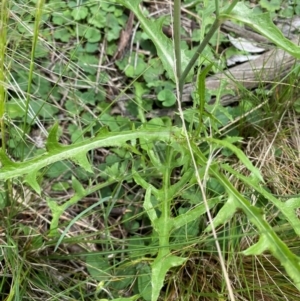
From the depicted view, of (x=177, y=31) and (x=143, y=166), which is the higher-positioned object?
(x=177, y=31)

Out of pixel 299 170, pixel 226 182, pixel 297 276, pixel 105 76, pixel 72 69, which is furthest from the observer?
A: pixel 105 76

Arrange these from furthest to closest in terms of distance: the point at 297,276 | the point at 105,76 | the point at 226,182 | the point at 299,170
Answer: the point at 105,76 → the point at 299,170 → the point at 226,182 → the point at 297,276

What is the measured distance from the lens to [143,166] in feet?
5.33

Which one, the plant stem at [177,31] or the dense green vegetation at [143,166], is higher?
the plant stem at [177,31]

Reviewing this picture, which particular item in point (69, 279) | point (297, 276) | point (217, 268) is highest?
point (297, 276)

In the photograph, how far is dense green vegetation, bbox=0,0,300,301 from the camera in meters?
1.41

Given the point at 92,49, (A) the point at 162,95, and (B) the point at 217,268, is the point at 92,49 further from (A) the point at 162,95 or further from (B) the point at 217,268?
(B) the point at 217,268

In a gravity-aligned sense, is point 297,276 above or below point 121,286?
above

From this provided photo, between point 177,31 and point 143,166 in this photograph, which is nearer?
point 177,31

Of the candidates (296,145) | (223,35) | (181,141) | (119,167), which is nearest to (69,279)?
(119,167)

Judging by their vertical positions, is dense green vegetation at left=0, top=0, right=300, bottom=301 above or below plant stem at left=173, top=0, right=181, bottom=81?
below

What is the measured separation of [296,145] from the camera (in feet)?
6.15

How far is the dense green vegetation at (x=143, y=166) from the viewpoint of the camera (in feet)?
4.61

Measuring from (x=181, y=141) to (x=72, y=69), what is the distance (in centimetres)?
69
